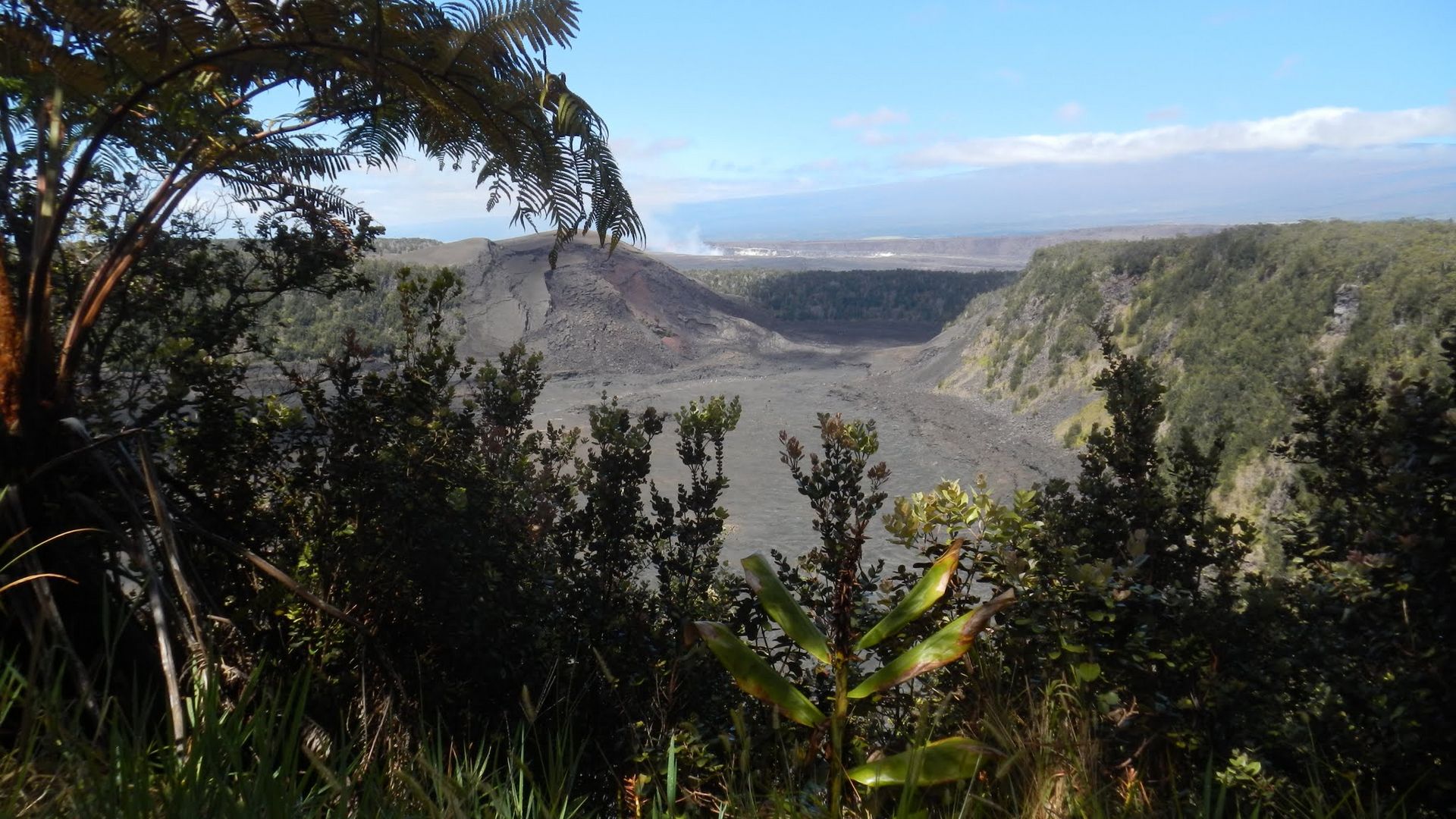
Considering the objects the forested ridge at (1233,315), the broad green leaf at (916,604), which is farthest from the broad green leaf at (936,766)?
the forested ridge at (1233,315)

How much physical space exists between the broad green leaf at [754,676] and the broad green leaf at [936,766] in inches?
5.4

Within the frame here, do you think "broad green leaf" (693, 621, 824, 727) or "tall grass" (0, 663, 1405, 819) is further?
Result: "broad green leaf" (693, 621, 824, 727)

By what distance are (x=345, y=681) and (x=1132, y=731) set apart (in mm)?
2186

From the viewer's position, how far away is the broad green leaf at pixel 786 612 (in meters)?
1.64

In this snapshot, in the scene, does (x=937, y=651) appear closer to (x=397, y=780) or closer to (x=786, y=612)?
(x=786, y=612)

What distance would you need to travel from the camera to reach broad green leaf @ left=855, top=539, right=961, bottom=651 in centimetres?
158

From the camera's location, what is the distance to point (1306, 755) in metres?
2.11

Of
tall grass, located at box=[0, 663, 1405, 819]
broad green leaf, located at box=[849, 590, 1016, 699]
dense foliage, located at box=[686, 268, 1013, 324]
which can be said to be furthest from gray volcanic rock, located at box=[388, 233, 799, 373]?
broad green leaf, located at box=[849, 590, 1016, 699]

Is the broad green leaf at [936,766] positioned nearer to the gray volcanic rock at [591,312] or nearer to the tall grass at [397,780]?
the tall grass at [397,780]

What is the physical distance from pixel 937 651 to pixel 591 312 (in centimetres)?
2368

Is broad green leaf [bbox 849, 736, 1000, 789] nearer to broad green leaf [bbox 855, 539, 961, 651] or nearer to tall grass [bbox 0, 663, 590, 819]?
broad green leaf [bbox 855, 539, 961, 651]

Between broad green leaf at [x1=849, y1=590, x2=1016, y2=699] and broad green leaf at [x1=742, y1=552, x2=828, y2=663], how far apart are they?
0.34ft

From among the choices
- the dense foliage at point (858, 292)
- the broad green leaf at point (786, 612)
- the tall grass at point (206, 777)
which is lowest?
the dense foliage at point (858, 292)

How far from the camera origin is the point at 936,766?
4.85ft
